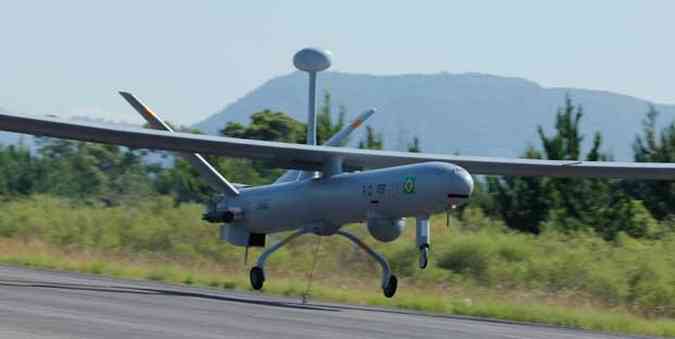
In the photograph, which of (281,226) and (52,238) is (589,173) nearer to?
(281,226)

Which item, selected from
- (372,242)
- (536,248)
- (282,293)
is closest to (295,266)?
(372,242)

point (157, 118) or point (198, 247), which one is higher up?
point (157, 118)

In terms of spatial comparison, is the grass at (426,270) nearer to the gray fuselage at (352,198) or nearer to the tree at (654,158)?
the gray fuselage at (352,198)

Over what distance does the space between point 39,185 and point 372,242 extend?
30870 mm

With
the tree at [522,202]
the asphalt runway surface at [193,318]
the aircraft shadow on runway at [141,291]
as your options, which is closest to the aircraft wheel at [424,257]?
the asphalt runway surface at [193,318]

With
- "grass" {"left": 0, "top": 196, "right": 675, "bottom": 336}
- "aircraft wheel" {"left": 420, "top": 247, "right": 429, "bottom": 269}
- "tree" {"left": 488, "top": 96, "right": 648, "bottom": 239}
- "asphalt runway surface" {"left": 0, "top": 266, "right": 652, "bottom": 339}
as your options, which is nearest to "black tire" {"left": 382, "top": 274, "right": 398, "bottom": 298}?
"grass" {"left": 0, "top": 196, "right": 675, "bottom": 336}

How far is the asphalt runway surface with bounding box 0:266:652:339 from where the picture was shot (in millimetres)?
14422

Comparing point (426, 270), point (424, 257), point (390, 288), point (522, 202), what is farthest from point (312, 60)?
point (522, 202)

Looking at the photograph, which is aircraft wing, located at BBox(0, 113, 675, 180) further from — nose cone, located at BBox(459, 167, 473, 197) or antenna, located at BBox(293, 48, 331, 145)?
nose cone, located at BBox(459, 167, 473, 197)

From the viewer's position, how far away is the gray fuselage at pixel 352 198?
20.5 meters

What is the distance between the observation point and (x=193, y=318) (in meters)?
16.2

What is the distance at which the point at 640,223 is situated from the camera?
40312 millimetres

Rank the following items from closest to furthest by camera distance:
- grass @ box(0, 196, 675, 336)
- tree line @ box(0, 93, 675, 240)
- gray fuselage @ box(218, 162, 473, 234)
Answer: gray fuselage @ box(218, 162, 473, 234)
grass @ box(0, 196, 675, 336)
tree line @ box(0, 93, 675, 240)

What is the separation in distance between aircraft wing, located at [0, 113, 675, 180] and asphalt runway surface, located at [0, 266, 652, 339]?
2.58m
